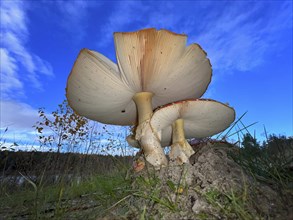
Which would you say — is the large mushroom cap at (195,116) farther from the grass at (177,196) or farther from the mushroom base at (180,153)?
the grass at (177,196)

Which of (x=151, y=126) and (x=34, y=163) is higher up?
(x=34, y=163)

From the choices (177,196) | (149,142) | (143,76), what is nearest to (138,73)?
(143,76)

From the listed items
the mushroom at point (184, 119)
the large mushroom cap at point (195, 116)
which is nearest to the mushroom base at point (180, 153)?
the mushroom at point (184, 119)

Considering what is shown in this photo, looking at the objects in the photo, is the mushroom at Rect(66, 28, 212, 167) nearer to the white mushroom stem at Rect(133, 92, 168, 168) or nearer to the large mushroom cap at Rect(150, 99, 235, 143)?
the white mushroom stem at Rect(133, 92, 168, 168)

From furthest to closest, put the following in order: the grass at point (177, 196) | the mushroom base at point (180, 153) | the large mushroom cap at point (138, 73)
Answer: the mushroom base at point (180, 153), the large mushroom cap at point (138, 73), the grass at point (177, 196)

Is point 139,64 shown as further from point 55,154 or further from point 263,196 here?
point 55,154

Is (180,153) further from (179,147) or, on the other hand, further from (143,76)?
(143,76)

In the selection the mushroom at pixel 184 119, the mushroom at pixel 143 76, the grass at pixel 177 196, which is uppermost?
the mushroom at pixel 143 76

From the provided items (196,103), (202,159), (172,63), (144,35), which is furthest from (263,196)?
Result: (144,35)

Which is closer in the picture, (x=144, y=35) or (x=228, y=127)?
(x=144, y=35)
